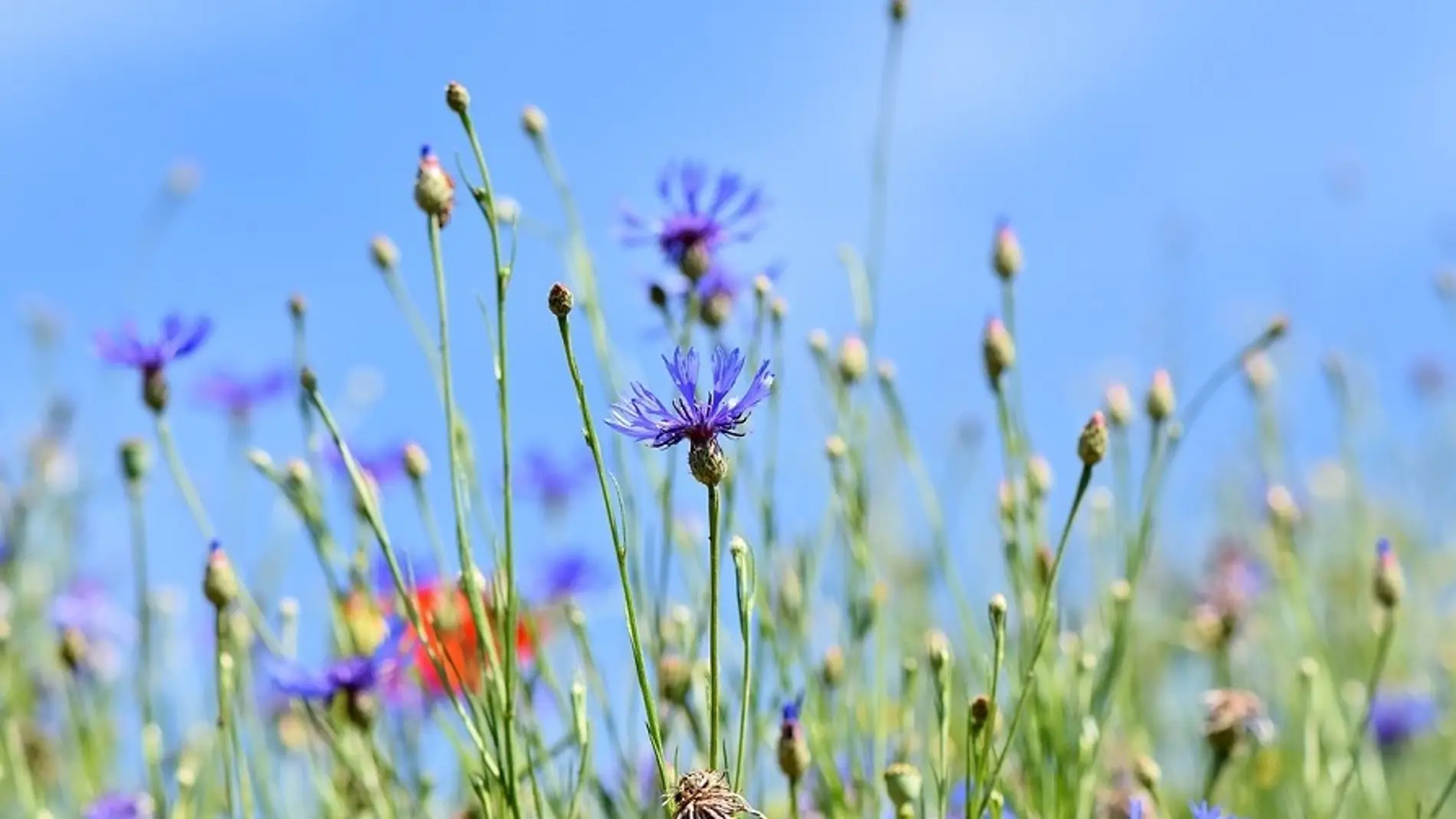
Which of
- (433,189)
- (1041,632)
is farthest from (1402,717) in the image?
(433,189)

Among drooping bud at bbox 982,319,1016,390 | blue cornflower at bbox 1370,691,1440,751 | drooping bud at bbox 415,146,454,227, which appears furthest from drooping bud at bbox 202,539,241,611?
blue cornflower at bbox 1370,691,1440,751

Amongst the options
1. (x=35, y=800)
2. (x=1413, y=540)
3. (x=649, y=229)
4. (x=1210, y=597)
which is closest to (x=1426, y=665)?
(x=1413, y=540)

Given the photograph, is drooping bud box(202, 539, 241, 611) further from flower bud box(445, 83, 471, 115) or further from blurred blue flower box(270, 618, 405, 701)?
flower bud box(445, 83, 471, 115)

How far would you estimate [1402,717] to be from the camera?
2684 millimetres

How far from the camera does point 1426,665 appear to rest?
128 inches

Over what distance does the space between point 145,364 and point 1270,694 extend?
2186 millimetres

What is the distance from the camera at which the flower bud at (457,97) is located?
1.14 m

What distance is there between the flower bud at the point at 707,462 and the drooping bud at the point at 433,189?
33cm

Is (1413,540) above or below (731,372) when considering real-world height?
above

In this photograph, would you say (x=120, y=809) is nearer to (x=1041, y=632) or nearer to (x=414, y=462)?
(x=414, y=462)

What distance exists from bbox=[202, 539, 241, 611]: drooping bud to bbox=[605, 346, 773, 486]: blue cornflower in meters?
0.48

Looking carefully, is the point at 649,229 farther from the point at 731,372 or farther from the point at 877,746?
the point at 731,372

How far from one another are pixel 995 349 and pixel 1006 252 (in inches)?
6.1

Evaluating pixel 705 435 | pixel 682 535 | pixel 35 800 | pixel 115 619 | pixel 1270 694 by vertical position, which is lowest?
pixel 705 435
